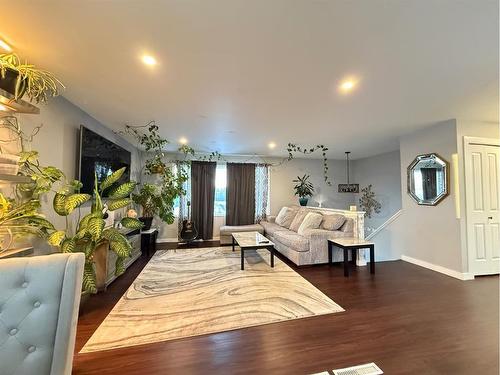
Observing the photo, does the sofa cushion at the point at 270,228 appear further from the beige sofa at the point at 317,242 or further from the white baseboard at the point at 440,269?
the white baseboard at the point at 440,269

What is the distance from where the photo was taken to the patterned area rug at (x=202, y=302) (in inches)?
81.9

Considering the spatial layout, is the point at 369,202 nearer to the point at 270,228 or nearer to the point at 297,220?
the point at 297,220

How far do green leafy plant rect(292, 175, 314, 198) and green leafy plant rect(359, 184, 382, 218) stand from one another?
1663 mm

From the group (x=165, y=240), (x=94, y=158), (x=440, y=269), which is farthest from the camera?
(x=165, y=240)

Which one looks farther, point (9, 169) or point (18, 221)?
point (18, 221)

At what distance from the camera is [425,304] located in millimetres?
2582

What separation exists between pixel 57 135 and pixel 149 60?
1.71 meters

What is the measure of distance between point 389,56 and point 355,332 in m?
2.53

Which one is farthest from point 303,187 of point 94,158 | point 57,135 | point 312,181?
point 57,135

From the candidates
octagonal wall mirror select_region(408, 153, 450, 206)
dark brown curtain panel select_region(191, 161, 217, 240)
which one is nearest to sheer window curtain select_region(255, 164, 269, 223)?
dark brown curtain panel select_region(191, 161, 217, 240)

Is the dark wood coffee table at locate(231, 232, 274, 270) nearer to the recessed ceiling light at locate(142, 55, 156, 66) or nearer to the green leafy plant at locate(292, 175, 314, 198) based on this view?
the green leafy plant at locate(292, 175, 314, 198)

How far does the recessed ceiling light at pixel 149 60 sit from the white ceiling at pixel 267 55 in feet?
0.18

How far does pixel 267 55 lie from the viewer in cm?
187

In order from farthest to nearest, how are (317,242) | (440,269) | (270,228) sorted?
(270,228), (317,242), (440,269)
